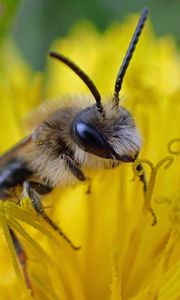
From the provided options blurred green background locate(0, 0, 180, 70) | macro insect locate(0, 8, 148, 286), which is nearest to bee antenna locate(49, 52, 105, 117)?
macro insect locate(0, 8, 148, 286)

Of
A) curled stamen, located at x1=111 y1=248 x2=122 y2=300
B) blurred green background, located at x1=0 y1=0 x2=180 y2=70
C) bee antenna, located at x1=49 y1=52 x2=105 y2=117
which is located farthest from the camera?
blurred green background, located at x1=0 y1=0 x2=180 y2=70

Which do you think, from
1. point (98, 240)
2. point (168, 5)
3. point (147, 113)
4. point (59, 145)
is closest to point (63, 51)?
point (168, 5)

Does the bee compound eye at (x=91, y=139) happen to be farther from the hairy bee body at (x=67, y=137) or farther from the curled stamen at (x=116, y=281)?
the curled stamen at (x=116, y=281)

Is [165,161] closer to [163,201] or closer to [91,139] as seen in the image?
[163,201]

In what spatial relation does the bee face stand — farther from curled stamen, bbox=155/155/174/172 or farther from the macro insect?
curled stamen, bbox=155/155/174/172

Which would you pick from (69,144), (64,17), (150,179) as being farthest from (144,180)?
(64,17)

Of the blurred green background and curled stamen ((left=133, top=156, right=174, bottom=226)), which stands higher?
the blurred green background
